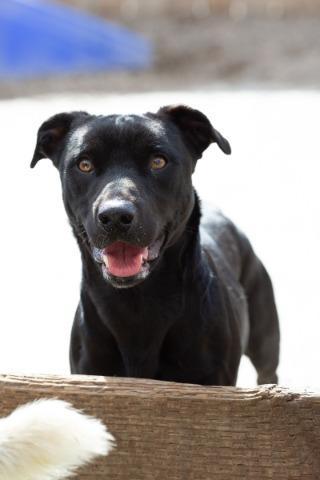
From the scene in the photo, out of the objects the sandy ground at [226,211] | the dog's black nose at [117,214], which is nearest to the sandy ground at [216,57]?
the sandy ground at [226,211]

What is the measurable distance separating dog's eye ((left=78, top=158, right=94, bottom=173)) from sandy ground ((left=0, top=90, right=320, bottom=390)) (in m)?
0.81

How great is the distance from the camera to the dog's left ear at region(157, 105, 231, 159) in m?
3.73

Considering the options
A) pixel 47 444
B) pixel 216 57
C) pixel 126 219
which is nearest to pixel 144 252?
pixel 126 219

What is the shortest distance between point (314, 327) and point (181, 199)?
2381mm

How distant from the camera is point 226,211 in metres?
8.20

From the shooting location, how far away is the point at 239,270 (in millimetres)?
4617

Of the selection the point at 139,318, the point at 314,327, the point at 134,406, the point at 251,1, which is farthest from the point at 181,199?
the point at 251,1

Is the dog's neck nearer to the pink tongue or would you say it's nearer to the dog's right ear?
the pink tongue

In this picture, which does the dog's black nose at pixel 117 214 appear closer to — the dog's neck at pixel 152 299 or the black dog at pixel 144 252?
the black dog at pixel 144 252

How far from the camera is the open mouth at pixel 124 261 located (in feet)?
→ 11.2

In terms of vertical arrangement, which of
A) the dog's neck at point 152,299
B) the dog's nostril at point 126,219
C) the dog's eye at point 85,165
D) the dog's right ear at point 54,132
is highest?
the dog's right ear at point 54,132

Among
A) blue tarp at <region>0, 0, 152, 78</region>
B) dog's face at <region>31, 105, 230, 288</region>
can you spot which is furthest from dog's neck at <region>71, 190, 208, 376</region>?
blue tarp at <region>0, 0, 152, 78</region>

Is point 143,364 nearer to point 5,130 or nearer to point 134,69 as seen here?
point 5,130

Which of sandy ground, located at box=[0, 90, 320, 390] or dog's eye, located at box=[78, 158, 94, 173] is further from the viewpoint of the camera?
sandy ground, located at box=[0, 90, 320, 390]
